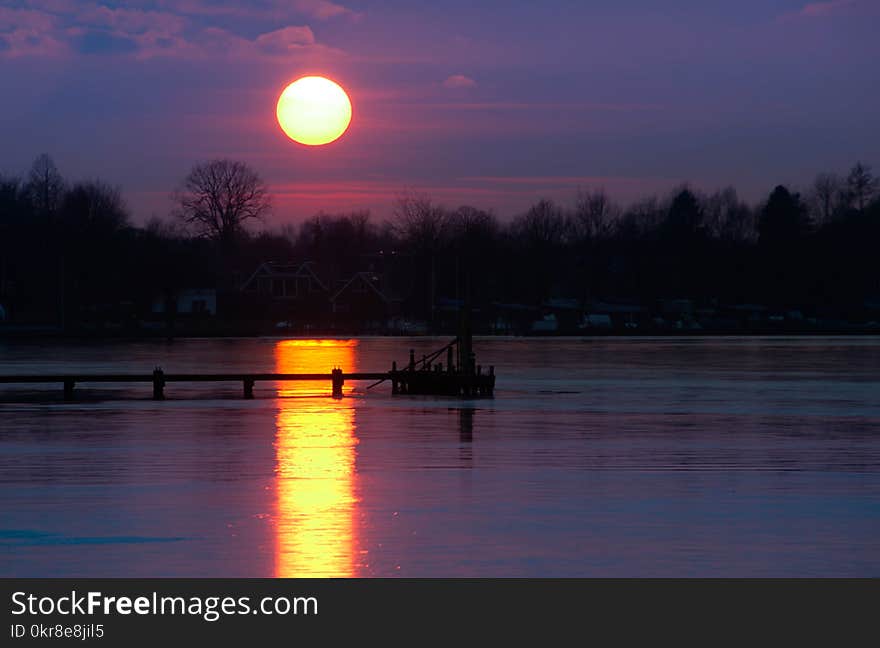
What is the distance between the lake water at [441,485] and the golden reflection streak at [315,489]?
7cm

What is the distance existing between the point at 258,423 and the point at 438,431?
584 centimetres

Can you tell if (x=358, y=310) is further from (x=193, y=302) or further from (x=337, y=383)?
(x=337, y=383)

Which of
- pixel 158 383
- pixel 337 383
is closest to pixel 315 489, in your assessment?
pixel 337 383

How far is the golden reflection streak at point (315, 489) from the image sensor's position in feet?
61.8

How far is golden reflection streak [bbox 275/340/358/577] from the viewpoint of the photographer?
741 inches

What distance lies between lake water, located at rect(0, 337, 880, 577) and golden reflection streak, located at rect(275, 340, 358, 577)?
67mm

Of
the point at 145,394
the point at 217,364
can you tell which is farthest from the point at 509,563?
the point at 217,364

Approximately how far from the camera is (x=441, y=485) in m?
26.5

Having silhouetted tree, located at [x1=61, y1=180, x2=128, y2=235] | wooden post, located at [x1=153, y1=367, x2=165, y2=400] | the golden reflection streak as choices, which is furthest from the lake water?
silhouetted tree, located at [x1=61, y1=180, x2=128, y2=235]

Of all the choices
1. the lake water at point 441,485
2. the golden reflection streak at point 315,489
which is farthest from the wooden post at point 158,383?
the golden reflection streak at point 315,489

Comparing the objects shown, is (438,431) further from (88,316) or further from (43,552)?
(88,316)

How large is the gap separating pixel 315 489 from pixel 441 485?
2.28m

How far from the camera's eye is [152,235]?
190750mm
